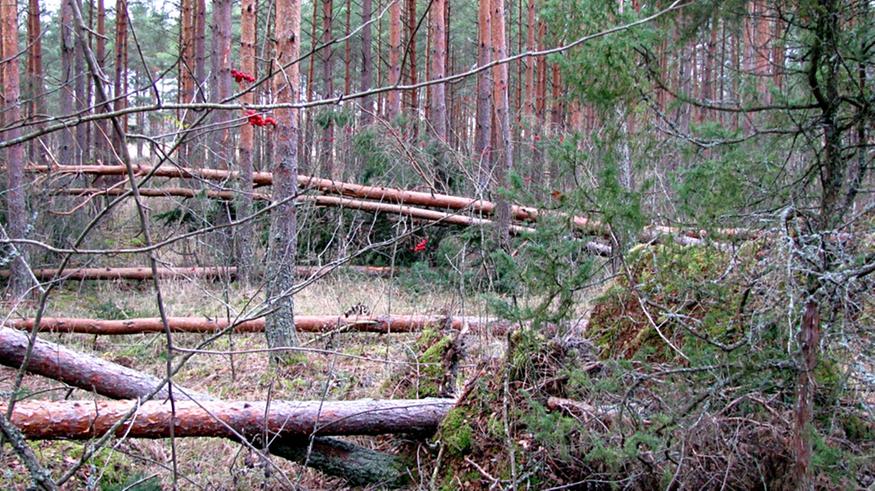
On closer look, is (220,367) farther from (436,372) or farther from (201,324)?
(436,372)

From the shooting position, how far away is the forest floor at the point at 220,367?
4.24 meters

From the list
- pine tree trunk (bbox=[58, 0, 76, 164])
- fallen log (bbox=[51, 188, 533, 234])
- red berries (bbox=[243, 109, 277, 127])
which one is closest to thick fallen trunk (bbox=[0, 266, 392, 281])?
fallen log (bbox=[51, 188, 533, 234])

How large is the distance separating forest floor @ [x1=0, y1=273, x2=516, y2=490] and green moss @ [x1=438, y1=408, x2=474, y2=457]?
496mm

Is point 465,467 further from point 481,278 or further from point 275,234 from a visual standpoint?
point 481,278

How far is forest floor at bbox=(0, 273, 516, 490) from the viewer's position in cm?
424

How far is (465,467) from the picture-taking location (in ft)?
12.8

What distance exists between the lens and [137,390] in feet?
14.7

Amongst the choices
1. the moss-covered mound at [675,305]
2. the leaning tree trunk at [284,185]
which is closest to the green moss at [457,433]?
the moss-covered mound at [675,305]

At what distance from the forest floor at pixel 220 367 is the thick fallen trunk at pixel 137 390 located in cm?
14

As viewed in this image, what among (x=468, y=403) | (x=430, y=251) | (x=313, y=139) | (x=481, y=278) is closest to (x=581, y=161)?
(x=468, y=403)

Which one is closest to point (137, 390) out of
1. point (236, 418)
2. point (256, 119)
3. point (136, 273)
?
point (236, 418)

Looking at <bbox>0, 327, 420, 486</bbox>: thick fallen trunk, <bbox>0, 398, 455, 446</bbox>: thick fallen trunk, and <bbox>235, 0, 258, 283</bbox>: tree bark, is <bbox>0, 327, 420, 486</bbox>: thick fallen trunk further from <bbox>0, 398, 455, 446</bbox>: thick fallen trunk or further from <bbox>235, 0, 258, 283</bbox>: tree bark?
<bbox>235, 0, 258, 283</bbox>: tree bark

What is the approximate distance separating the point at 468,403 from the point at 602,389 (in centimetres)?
110

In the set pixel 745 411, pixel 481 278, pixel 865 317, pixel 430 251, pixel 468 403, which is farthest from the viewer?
pixel 430 251
